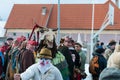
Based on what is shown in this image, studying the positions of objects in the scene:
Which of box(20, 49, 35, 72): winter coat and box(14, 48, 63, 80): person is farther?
box(20, 49, 35, 72): winter coat

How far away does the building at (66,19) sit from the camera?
69500mm

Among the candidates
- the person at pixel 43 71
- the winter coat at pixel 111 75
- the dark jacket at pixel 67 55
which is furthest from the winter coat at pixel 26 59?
the winter coat at pixel 111 75

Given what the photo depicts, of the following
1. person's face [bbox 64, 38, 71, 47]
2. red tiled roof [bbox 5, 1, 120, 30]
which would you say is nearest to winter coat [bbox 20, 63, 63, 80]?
person's face [bbox 64, 38, 71, 47]

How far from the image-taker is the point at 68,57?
399 inches

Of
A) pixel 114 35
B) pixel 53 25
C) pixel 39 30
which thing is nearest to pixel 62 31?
pixel 53 25

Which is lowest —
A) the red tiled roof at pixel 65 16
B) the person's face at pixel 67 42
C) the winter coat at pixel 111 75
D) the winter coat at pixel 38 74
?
the winter coat at pixel 38 74

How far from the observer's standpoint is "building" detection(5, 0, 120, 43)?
69.5 m

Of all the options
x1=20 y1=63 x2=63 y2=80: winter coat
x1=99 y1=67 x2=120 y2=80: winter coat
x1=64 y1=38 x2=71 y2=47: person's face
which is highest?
x1=64 y1=38 x2=71 y2=47: person's face

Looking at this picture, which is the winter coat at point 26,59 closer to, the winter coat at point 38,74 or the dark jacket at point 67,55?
the dark jacket at point 67,55

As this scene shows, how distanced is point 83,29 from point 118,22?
5.71 meters

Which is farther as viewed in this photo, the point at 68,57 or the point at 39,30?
the point at 39,30

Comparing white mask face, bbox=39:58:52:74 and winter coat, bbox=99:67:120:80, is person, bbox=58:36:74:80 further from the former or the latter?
winter coat, bbox=99:67:120:80

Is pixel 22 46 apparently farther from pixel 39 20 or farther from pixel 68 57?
pixel 39 20

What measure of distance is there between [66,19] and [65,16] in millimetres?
567
